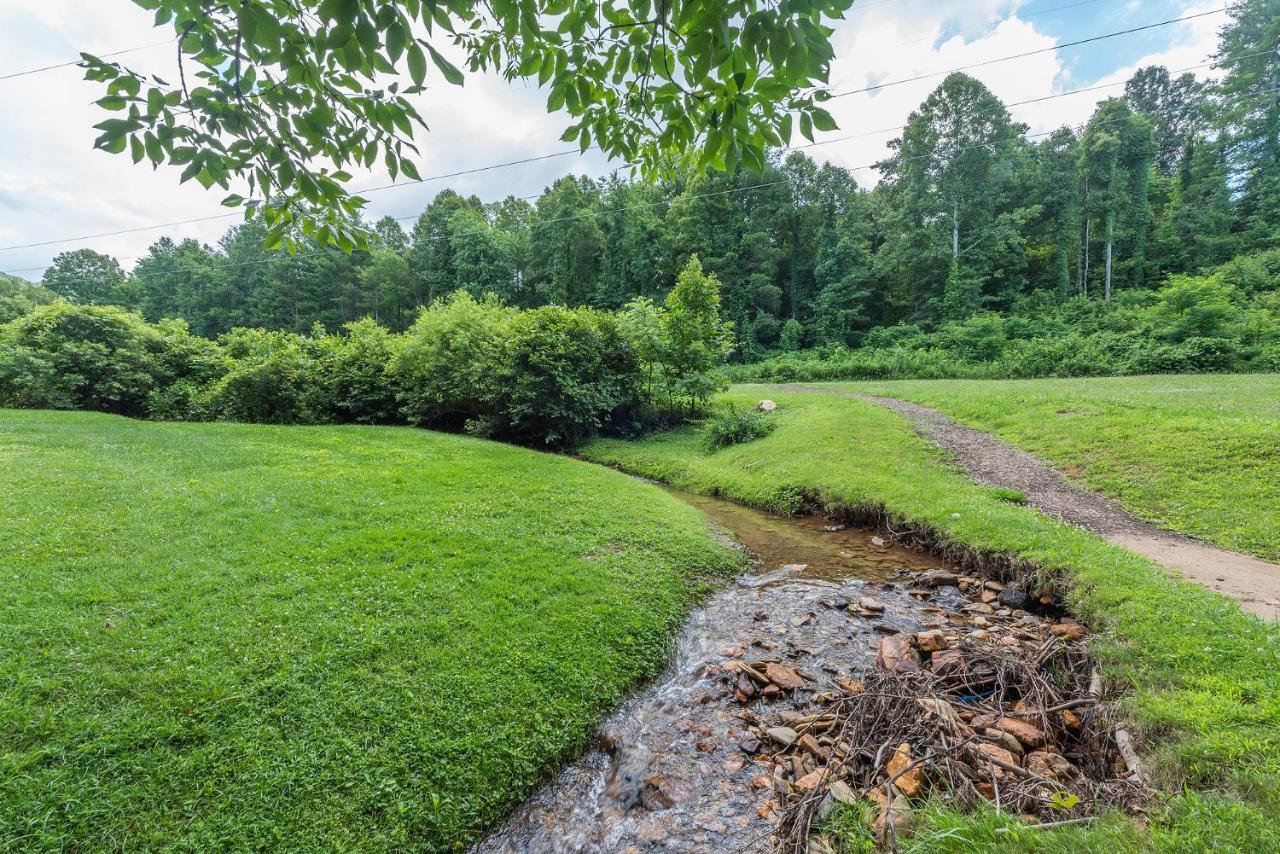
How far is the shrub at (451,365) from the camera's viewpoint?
1524 cm

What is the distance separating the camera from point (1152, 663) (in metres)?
3.54

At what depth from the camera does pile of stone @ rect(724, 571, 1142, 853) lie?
259 centimetres

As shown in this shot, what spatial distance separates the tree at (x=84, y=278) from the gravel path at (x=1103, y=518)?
255ft

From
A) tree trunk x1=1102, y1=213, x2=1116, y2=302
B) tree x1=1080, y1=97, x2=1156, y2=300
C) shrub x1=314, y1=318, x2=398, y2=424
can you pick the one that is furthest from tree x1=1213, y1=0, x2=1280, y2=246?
shrub x1=314, y1=318, x2=398, y2=424

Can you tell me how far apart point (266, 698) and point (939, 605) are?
642cm

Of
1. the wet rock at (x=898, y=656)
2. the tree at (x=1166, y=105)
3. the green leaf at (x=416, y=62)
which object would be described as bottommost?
the wet rock at (x=898, y=656)

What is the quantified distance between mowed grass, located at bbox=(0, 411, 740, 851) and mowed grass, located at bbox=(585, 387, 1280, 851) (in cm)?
275

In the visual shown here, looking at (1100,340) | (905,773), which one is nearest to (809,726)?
(905,773)

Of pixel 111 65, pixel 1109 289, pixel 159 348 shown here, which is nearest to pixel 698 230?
pixel 1109 289

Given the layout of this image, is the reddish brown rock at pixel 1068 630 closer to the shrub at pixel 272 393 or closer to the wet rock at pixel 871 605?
the wet rock at pixel 871 605

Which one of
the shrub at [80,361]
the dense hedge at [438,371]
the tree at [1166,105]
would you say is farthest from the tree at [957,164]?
the shrub at [80,361]

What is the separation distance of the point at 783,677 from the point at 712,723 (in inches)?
32.9

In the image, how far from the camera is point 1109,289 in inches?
1216

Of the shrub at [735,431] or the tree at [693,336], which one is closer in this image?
the shrub at [735,431]
